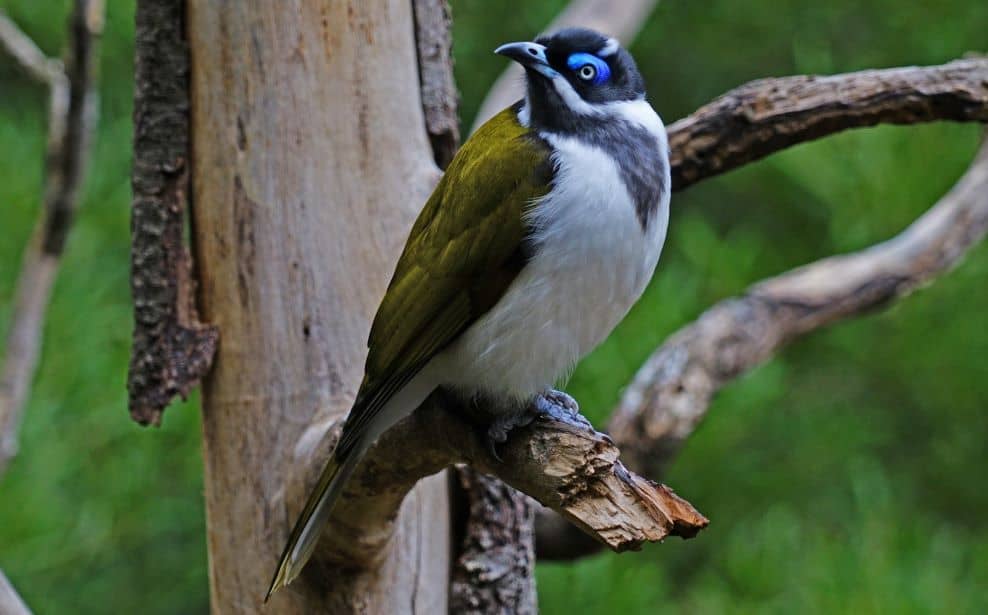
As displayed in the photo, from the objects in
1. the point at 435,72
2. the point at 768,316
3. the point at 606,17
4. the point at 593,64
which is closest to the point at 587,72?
the point at 593,64

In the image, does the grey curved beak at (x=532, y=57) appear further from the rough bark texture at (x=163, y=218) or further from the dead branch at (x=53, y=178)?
the dead branch at (x=53, y=178)

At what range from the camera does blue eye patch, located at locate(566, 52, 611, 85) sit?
5.41ft

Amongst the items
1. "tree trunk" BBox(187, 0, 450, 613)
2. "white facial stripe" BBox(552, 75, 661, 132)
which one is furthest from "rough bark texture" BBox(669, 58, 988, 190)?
"tree trunk" BBox(187, 0, 450, 613)

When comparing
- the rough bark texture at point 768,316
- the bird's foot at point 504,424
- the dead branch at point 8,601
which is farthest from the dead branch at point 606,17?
the dead branch at point 8,601

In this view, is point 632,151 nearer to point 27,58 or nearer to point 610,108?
point 610,108

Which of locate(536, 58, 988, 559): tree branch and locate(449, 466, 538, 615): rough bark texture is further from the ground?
locate(536, 58, 988, 559): tree branch

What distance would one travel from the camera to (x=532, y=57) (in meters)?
1.63

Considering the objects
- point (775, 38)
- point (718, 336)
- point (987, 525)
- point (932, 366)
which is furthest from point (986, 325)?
point (718, 336)

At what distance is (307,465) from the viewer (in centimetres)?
177

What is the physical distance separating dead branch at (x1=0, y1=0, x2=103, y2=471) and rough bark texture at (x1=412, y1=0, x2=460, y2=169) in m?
0.46

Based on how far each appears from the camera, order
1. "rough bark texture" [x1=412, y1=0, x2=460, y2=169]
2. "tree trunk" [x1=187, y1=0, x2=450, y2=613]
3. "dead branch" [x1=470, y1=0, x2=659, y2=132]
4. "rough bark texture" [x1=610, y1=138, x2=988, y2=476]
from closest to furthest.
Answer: "tree trunk" [x1=187, y1=0, x2=450, y2=613] < "rough bark texture" [x1=412, y1=0, x2=460, y2=169] < "rough bark texture" [x1=610, y1=138, x2=988, y2=476] < "dead branch" [x1=470, y1=0, x2=659, y2=132]

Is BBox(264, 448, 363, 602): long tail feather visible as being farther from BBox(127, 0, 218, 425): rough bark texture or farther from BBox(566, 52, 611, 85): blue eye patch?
BBox(566, 52, 611, 85): blue eye patch

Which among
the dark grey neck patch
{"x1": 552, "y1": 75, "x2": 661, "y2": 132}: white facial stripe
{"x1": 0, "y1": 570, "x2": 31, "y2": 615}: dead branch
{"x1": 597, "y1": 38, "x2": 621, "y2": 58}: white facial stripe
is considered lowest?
{"x1": 0, "y1": 570, "x2": 31, "y2": 615}: dead branch

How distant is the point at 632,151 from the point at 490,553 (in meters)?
0.66
